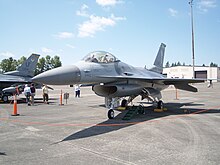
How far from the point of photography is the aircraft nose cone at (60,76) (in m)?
6.18

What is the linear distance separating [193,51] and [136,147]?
31.4 m

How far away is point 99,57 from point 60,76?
279cm

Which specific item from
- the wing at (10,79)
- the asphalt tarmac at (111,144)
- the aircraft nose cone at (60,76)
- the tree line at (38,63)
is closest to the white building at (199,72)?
the tree line at (38,63)

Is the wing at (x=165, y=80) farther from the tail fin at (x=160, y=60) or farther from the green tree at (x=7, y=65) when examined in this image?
the green tree at (x=7, y=65)

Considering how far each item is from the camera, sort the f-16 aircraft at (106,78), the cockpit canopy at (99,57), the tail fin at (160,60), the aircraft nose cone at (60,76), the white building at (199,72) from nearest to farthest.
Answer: the aircraft nose cone at (60,76) < the f-16 aircraft at (106,78) < the cockpit canopy at (99,57) < the tail fin at (160,60) < the white building at (199,72)

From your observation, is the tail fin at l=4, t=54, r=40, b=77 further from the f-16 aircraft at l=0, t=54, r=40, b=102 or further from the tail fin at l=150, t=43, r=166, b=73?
the tail fin at l=150, t=43, r=166, b=73

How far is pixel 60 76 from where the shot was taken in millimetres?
6527

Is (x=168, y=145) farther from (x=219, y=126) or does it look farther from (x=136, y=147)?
(x=219, y=126)

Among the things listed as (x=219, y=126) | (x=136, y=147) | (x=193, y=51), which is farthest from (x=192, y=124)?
(x=193, y=51)

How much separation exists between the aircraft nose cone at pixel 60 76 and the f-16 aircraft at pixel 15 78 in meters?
10.4

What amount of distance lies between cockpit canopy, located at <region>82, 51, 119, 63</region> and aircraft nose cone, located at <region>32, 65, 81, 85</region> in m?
1.35

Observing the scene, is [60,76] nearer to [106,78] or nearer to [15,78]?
[106,78]

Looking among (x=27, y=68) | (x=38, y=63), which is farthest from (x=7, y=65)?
(x=27, y=68)

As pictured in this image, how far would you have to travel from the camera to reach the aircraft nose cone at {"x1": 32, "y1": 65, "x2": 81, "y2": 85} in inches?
243
